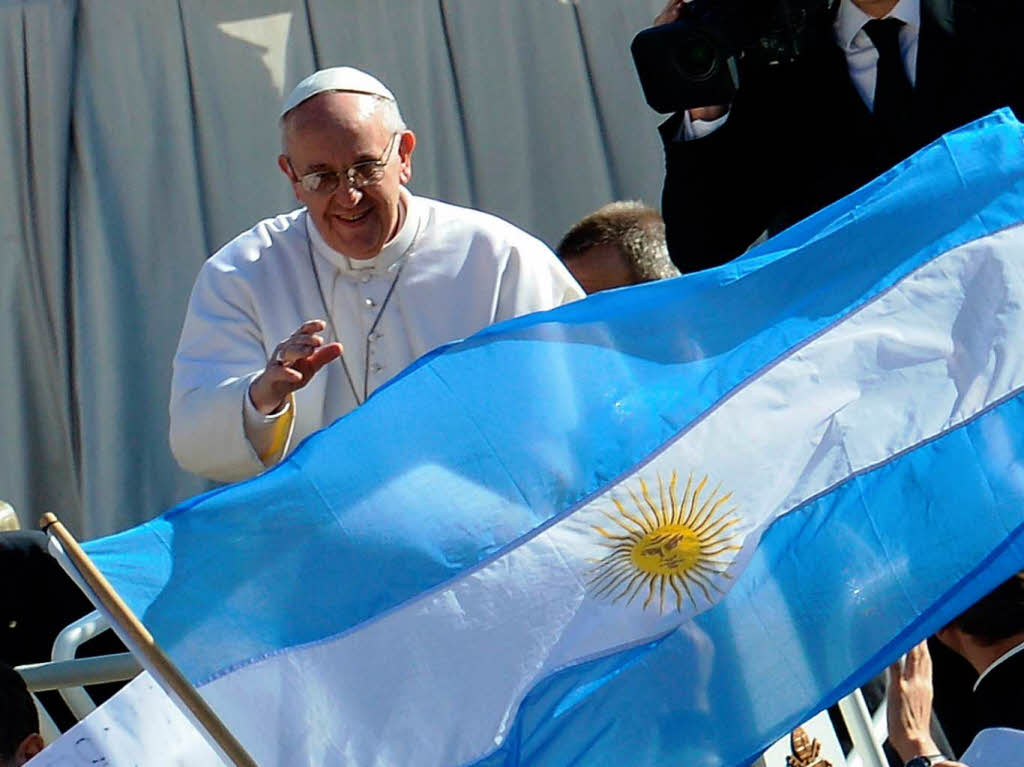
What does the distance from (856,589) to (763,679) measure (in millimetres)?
200

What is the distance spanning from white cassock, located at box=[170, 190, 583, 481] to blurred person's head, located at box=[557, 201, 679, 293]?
23.4 inches

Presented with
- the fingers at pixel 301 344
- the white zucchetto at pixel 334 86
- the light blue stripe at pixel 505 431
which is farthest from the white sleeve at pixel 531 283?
the light blue stripe at pixel 505 431

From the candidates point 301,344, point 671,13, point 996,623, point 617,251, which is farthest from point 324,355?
point 617,251

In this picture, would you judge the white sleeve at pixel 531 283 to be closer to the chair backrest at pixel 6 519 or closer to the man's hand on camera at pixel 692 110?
the man's hand on camera at pixel 692 110

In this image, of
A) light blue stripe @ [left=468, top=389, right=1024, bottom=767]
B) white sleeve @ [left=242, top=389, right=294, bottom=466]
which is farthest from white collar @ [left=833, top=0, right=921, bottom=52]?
white sleeve @ [left=242, top=389, right=294, bottom=466]

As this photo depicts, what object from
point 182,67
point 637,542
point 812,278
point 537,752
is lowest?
point 537,752

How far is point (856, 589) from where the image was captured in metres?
3.46

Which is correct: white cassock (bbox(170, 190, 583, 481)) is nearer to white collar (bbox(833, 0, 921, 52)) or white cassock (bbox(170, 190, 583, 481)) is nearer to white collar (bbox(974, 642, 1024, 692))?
white collar (bbox(833, 0, 921, 52))

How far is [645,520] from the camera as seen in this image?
11.5 ft

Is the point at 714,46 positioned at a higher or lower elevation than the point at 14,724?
higher

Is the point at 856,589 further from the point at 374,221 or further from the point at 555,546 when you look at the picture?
the point at 374,221

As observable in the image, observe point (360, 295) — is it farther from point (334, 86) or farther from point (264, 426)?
point (264, 426)

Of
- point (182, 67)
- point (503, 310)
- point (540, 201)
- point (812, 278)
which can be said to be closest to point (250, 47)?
point (182, 67)

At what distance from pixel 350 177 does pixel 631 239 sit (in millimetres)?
1197
